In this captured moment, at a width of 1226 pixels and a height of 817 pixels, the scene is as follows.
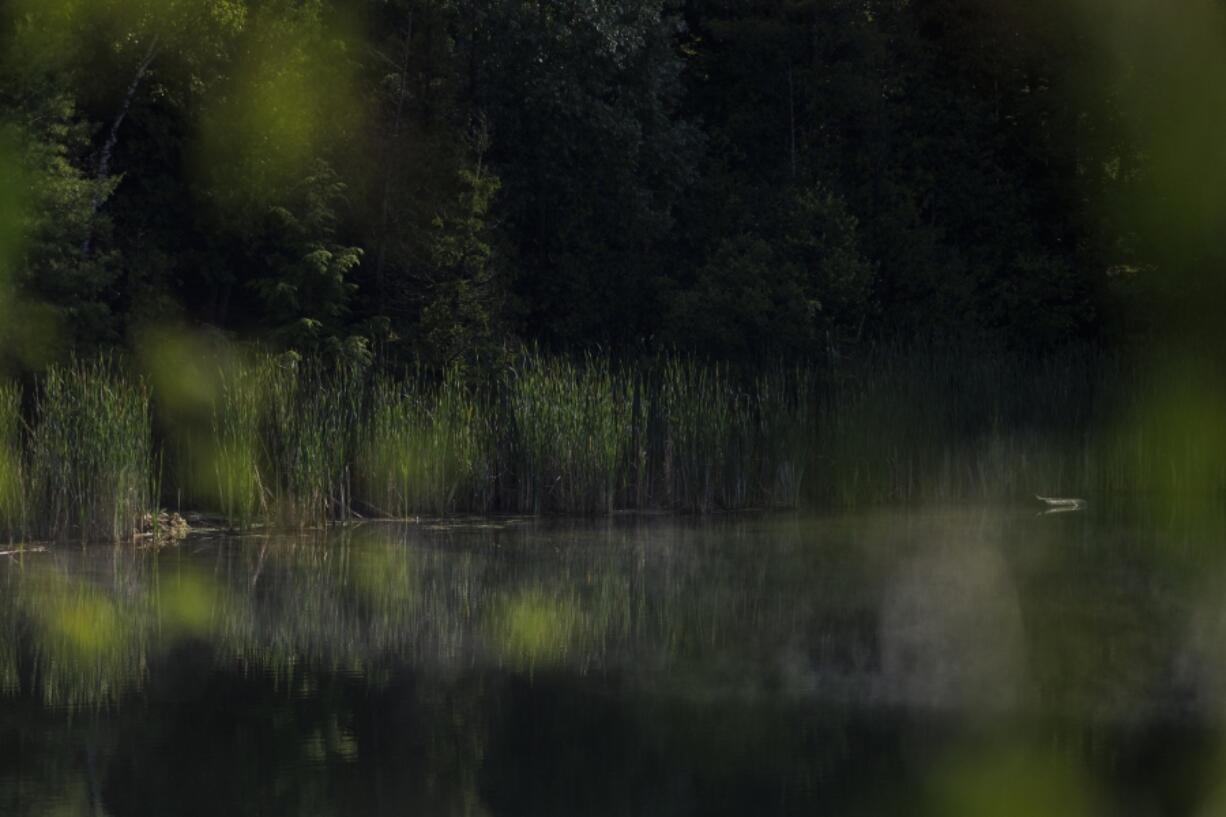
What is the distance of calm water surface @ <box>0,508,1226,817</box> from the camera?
6461mm

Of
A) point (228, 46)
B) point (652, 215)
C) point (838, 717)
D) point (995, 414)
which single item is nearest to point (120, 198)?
point (228, 46)

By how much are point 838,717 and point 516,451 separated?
7801mm

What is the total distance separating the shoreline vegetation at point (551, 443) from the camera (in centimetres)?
1277

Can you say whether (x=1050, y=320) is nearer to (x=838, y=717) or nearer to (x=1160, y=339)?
(x=1160, y=339)

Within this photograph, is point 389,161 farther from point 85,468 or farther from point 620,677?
point 620,677

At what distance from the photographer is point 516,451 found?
15070 mm

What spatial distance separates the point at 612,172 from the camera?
21.0 m

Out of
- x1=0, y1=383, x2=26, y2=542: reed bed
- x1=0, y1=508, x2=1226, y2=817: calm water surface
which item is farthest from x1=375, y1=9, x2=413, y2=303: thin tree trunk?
x1=0, y1=383, x2=26, y2=542: reed bed

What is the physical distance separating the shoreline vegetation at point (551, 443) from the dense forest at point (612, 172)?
1.62 m

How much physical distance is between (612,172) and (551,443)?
266 inches

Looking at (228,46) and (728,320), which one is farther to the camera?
(728,320)

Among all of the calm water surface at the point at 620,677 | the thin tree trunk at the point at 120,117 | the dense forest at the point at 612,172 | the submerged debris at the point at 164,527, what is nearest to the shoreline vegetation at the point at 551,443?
the submerged debris at the point at 164,527

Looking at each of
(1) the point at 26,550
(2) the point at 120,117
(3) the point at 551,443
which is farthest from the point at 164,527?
(2) the point at 120,117

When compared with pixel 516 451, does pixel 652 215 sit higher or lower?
higher
